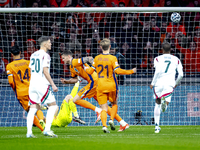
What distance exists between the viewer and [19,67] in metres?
7.59

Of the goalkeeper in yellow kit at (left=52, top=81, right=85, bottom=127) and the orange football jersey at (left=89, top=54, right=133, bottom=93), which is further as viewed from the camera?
the goalkeeper in yellow kit at (left=52, top=81, right=85, bottom=127)

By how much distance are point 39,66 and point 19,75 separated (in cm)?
153

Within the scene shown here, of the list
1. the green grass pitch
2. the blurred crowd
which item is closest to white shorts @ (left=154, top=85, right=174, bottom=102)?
the green grass pitch

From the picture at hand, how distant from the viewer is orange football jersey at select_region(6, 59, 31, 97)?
24.8ft

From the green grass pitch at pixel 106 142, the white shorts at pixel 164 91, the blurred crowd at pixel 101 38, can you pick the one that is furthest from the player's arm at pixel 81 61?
the blurred crowd at pixel 101 38

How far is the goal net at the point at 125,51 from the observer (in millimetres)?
11188

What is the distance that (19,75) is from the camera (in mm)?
7656

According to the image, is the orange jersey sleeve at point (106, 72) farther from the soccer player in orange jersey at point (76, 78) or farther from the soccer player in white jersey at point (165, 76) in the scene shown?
the soccer player in orange jersey at point (76, 78)

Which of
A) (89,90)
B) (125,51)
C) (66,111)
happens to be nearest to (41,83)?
(89,90)

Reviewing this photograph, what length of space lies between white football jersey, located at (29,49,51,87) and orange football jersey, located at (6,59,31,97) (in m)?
1.30

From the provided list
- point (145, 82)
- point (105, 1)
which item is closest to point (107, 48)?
point (145, 82)

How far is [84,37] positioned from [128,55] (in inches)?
68.4

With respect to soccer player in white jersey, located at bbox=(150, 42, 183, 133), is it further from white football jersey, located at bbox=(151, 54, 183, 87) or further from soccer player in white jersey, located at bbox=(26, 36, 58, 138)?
soccer player in white jersey, located at bbox=(26, 36, 58, 138)

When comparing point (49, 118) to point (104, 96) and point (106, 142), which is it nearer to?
point (106, 142)
